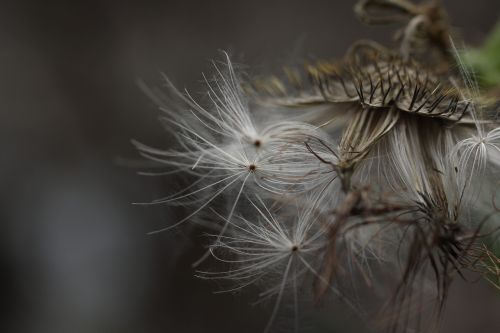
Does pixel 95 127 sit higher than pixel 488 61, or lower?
higher

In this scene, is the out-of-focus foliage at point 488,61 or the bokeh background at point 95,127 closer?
the out-of-focus foliage at point 488,61

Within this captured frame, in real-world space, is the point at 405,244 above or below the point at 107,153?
below

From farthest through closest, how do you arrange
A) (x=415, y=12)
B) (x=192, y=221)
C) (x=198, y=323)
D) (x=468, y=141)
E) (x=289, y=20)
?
(x=289, y=20) → (x=198, y=323) → (x=415, y=12) → (x=192, y=221) → (x=468, y=141)

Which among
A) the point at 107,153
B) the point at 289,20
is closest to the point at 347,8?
the point at 289,20

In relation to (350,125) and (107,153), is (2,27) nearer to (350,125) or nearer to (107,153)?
(107,153)

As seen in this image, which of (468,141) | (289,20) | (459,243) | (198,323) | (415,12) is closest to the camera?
(459,243)

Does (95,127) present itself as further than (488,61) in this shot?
Yes

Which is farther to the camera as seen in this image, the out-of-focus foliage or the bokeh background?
the bokeh background

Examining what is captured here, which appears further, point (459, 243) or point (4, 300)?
point (4, 300)
